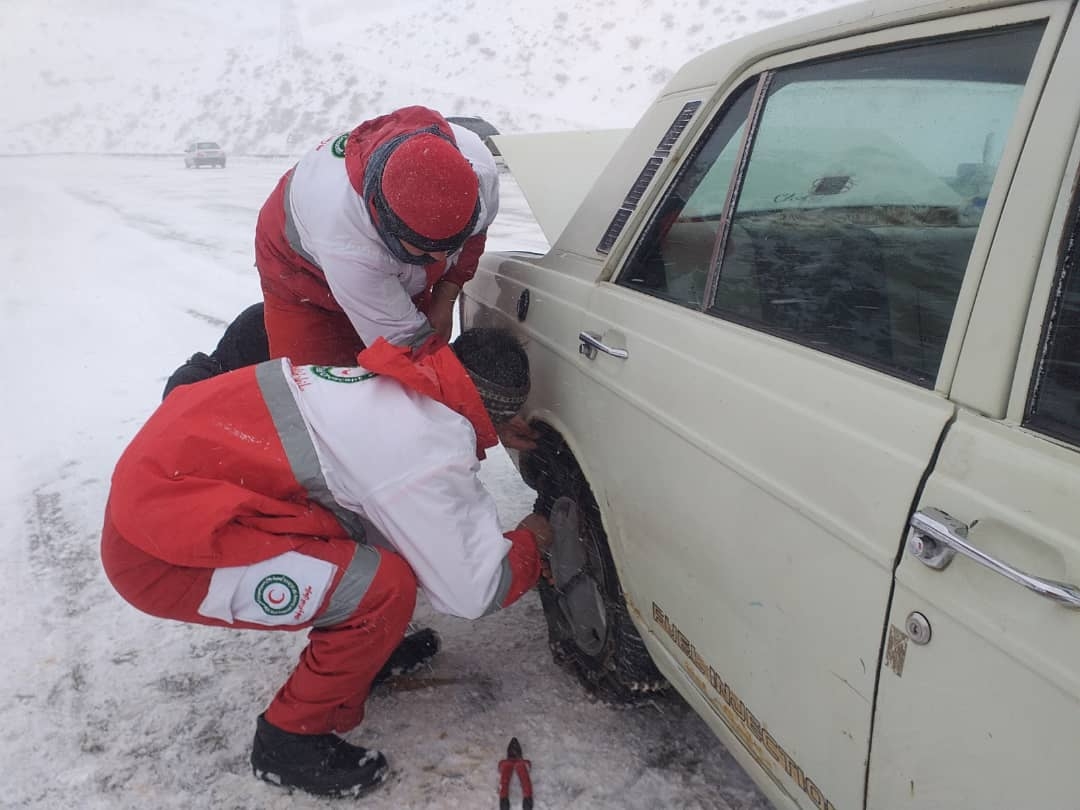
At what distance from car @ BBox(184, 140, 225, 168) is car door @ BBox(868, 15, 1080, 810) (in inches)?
970

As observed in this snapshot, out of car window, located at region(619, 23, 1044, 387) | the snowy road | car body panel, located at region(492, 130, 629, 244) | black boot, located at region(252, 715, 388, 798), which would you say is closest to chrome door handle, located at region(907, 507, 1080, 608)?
car window, located at region(619, 23, 1044, 387)

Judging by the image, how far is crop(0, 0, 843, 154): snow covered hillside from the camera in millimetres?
29078

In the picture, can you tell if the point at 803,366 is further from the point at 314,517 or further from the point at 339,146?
the point at 339,146

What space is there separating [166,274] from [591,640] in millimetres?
7019

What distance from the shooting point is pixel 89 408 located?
4.36 m

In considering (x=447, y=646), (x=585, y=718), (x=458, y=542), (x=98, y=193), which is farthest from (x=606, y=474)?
(x=98, y=193)

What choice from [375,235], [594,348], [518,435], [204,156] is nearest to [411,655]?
[518,435]

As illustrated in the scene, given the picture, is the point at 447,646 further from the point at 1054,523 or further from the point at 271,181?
the point at 271,181

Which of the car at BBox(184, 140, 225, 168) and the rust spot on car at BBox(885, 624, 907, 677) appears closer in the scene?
the rust spot on car at BBox(885, 624, 907, 677)

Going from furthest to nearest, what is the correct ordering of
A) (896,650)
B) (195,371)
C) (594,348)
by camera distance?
(195,371), (594,348), (896,650)

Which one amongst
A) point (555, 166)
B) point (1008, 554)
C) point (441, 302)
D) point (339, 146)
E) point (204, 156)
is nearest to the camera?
point (1008, 554)

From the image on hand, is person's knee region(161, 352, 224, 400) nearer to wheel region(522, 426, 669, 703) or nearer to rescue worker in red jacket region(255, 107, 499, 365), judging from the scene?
rescue worker in red jacket region(255, 107, 499, 365)

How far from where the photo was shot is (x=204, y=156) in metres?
22.6

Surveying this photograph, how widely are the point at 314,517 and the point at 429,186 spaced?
845 millimetres
